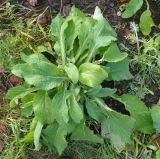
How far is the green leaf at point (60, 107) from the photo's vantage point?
2.57 m

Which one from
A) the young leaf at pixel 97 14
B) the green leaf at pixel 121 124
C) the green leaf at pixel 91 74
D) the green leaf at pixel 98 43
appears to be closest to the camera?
the green leaf at pixel 91 74

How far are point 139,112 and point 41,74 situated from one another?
66 centimetres

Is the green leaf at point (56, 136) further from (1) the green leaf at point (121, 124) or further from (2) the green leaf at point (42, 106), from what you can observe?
(1) the green leaf at point (121, 124)

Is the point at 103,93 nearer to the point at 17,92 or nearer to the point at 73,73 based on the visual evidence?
the point at 73,73

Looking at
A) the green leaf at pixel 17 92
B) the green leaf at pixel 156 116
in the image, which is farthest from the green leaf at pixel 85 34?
the green leaf at pixel 156 116

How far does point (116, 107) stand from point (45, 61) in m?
0.56

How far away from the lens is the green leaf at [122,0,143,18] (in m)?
2.90

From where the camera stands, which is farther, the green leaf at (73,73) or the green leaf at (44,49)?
the green leaf at (44,49)

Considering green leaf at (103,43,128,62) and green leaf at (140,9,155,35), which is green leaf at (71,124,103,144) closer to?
green leaf at (103,43,128,62)

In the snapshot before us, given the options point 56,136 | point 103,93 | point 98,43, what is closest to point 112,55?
point 98,43

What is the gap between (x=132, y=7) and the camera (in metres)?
2.91

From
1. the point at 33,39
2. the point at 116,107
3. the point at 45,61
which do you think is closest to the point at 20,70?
the point at 45,61

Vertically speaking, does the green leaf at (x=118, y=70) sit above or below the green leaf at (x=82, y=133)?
above

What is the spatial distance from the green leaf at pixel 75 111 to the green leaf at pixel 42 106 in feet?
0.41
